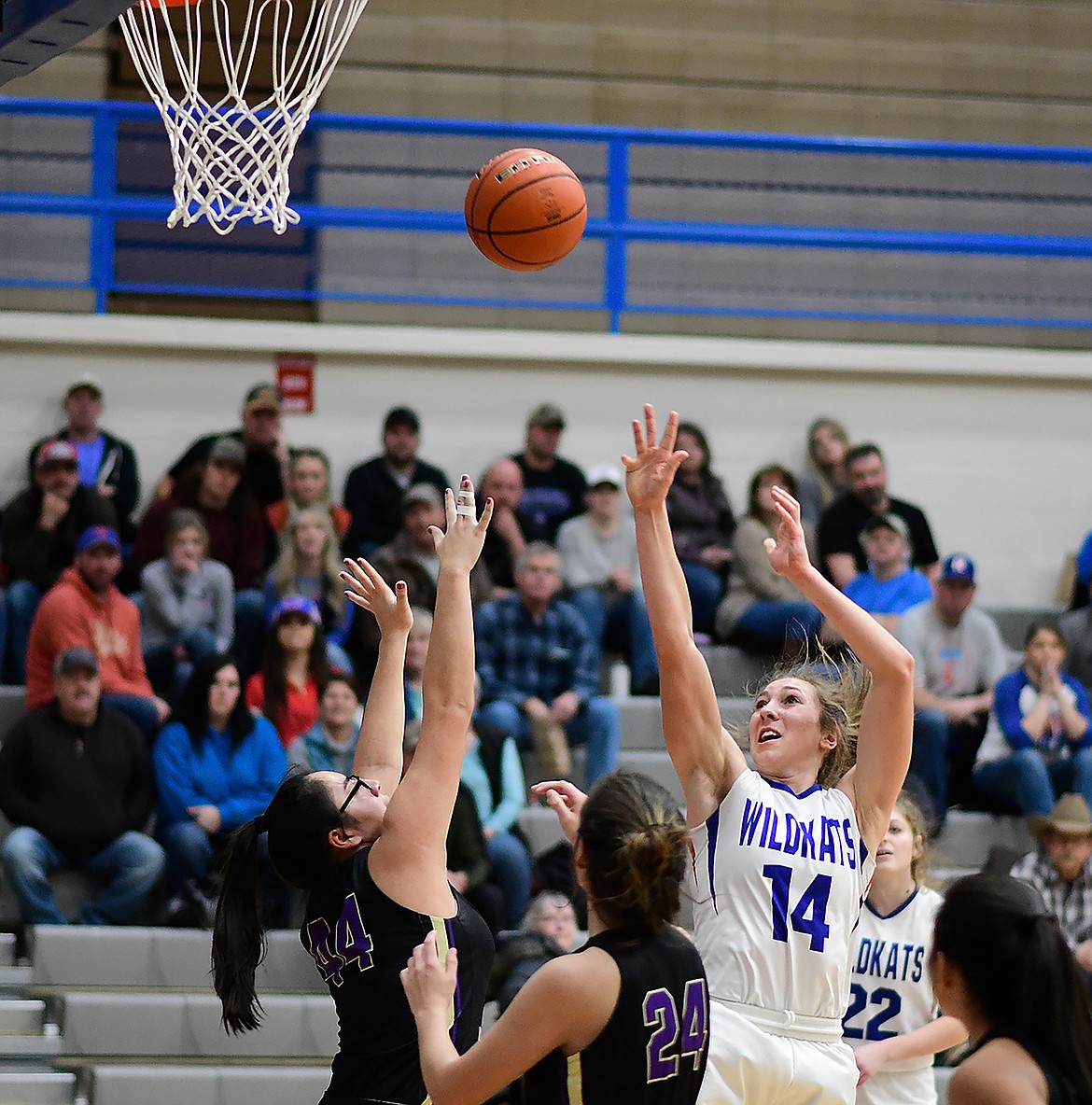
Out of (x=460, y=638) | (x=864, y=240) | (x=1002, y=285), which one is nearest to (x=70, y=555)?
(x=864, y=240)

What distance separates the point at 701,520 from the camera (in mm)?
9875

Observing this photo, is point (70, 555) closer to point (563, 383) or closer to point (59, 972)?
point (59, 972)

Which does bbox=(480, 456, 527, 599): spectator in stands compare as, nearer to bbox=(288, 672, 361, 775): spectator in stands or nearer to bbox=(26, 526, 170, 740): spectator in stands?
bbox=(288, 672, 361, 775): spectator in stands

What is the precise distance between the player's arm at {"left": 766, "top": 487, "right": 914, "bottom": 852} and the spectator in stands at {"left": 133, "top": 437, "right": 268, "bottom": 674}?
5.74 m

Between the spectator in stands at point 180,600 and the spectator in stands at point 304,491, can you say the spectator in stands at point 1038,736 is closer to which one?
the spectator in stands at point 304,491

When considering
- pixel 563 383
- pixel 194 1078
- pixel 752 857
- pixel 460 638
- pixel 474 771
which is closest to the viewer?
pixel 460 638

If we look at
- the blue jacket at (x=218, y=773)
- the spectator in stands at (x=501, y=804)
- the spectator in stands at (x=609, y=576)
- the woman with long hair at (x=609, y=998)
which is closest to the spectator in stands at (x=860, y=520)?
the spectator in stands at (x=609, y=576)

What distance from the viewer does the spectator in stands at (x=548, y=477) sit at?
9789 mm

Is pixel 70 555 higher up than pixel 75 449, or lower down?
lower down

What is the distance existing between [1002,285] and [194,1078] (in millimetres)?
8252

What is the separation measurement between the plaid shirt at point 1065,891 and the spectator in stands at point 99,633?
4.01 m

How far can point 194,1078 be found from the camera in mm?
6664

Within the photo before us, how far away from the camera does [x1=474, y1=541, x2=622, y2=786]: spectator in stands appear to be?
8.32m

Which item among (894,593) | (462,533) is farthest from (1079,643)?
(462,533)
